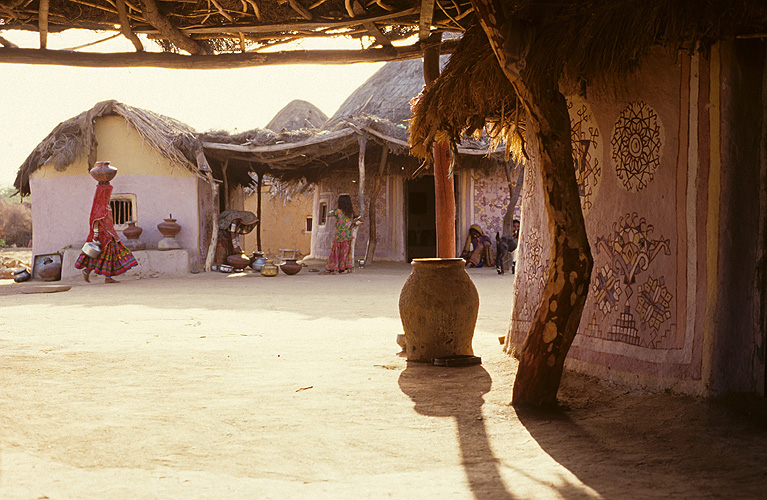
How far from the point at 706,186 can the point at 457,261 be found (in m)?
1.69

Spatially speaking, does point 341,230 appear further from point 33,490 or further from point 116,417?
point 33,490

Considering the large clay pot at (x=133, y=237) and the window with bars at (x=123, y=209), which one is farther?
the window with bars at (x=123, y=209)

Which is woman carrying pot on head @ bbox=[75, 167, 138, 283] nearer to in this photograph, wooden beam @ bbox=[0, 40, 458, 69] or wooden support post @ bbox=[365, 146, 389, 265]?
wooden support post @ bbox=[365, 146, 389, 265]

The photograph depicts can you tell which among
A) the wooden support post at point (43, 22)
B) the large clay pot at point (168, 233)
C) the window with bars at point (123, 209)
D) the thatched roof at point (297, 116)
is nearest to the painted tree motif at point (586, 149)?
the wooden support post at point (43, 22)

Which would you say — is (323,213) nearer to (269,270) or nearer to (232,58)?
(269,270)

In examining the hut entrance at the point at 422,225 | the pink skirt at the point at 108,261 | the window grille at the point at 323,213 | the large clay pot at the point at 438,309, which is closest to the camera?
the large clay pot at the point at 438,309

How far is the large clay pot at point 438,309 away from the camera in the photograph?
166 inches

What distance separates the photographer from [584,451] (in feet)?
8.16

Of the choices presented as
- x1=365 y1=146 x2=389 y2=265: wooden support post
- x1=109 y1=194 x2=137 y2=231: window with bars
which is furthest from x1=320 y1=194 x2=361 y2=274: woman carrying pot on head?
x1=109 y1=194 x2=137 y2=231: window with bars

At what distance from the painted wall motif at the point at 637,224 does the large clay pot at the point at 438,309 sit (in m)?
0.75

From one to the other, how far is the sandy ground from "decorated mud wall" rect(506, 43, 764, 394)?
20 centimetres

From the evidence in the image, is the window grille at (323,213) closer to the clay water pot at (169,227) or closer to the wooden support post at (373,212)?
the wooden support post at (373,212)

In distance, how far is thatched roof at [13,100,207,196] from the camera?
1334 cm

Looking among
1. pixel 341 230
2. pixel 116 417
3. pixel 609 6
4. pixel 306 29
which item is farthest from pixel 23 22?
pixel 341 230
